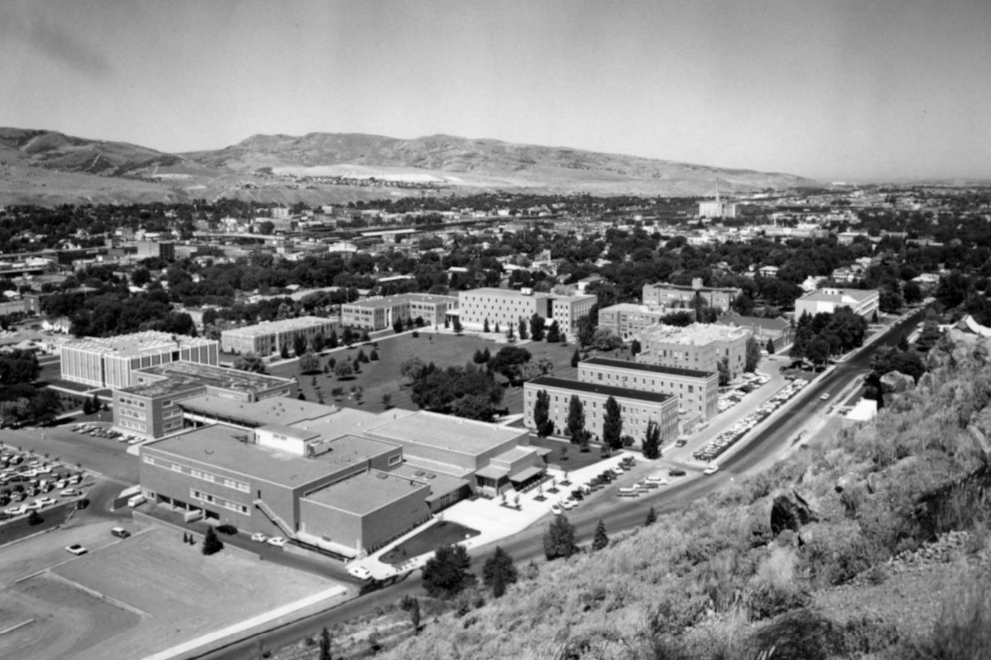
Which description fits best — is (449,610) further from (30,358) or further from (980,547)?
(30,358)

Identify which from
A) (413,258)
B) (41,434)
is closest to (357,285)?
(413,258)

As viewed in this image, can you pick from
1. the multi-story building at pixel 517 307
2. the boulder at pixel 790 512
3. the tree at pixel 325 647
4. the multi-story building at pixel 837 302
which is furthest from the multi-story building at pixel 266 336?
the boulder at pixel 790 512

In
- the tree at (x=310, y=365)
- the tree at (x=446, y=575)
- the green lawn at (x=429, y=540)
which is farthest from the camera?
the tree at (x=310, y=365)

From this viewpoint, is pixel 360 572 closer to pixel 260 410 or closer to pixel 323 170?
pixel 260 410

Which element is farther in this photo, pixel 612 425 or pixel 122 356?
pixel 122 356

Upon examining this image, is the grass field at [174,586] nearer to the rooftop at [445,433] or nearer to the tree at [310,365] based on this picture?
the rooftop at [445,433]

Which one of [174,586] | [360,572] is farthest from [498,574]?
[174,586]

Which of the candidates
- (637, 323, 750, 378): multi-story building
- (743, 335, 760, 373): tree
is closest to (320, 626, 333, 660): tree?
(637, 323, 750, 378): multi-story building
